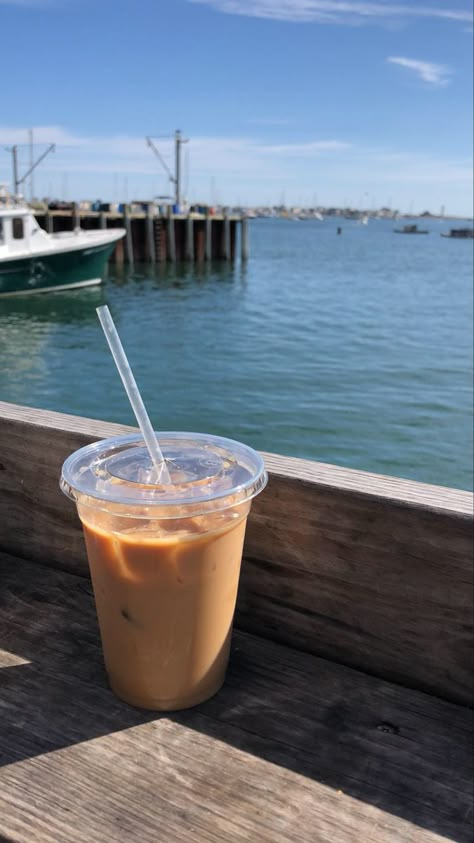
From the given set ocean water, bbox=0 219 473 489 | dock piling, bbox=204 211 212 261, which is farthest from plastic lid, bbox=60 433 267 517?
dock piling, bbox=204 211 212 261

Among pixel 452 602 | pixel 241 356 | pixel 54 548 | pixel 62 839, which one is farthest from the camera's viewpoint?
pixel 241 356

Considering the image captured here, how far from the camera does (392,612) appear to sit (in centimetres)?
181

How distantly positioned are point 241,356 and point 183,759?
18.5 meters

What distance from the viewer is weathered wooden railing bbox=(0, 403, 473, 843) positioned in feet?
4.64

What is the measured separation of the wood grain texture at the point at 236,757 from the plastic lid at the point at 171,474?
1.65 feet

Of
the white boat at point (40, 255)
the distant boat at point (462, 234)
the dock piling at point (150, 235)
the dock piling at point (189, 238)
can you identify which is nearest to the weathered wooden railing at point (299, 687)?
the white boat at point (40, 255)

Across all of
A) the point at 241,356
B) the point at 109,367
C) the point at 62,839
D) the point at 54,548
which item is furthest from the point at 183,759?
the point at 241,356

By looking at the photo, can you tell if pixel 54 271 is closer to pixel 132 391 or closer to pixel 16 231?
pixel 16 231

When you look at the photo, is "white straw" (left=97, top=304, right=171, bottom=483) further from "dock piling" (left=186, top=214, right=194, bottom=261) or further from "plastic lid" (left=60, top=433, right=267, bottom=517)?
"dock piling" (left=186, top=214, right=194, bottom=261)

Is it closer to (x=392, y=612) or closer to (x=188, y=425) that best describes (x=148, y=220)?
(x=188, y=425)

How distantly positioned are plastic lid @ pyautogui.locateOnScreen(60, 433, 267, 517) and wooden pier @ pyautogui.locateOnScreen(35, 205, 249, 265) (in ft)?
126

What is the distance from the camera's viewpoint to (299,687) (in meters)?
1.81

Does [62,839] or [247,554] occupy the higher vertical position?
[247,554]

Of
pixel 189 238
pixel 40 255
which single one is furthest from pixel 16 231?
pixel 189 238
